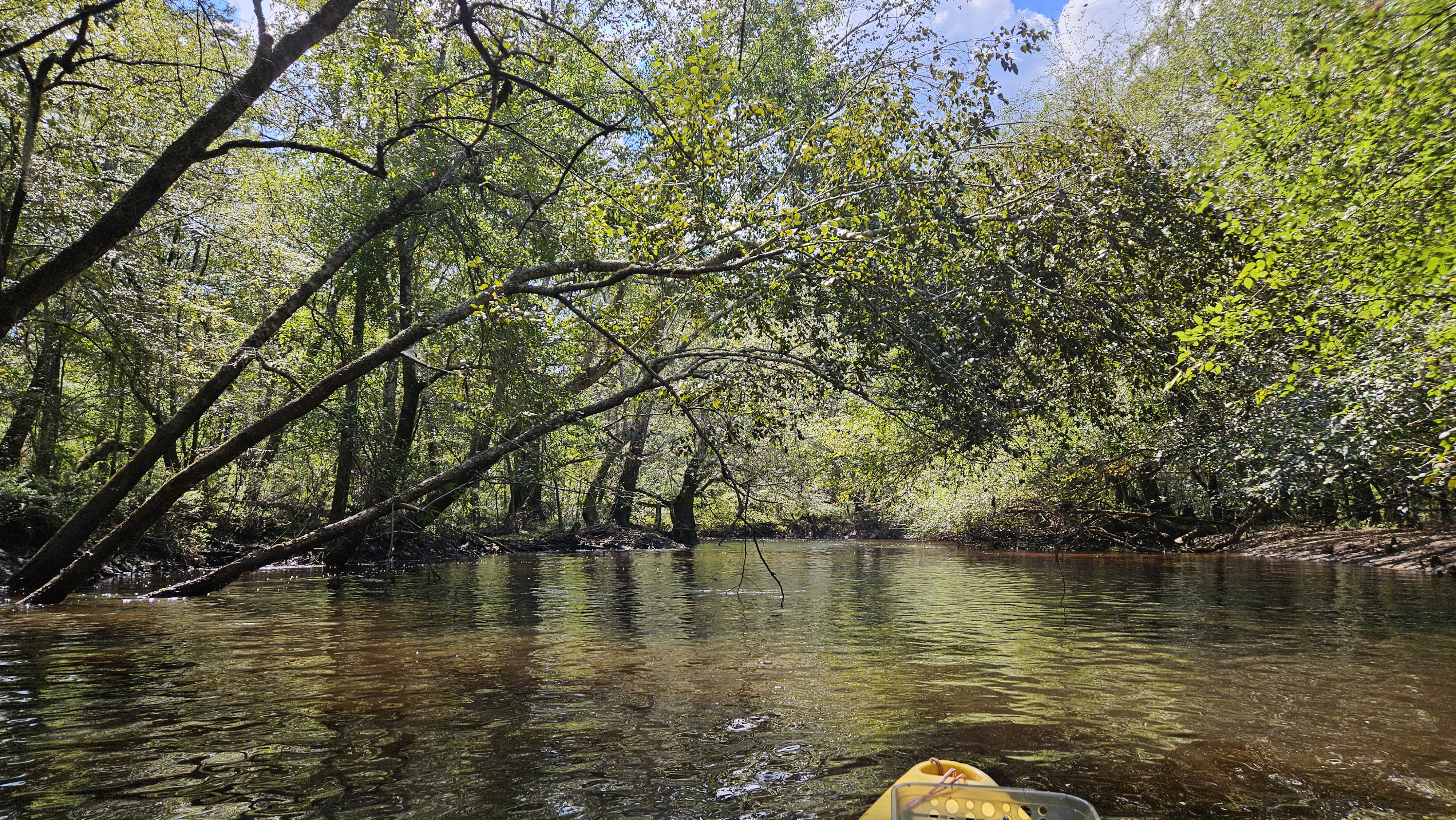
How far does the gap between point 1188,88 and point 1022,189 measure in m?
8.48

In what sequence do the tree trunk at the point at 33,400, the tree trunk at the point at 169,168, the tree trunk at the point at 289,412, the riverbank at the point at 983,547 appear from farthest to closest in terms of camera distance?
the riverbank at the point at 983,547 → the tree trunk at the point at 33,400 → the tree trunk at the point at 289,412 → the tree trunk at the point at 169,168

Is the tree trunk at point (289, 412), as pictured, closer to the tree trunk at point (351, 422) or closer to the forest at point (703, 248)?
the forest at point (703, 248)

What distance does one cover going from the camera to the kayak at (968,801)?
2.87 meters

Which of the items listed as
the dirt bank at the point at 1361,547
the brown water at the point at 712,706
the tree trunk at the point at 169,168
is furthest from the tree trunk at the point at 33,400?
the dirt bank at the point at 1361,547

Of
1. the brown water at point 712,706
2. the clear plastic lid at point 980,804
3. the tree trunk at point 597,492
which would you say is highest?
the tree trunk at point 597,492

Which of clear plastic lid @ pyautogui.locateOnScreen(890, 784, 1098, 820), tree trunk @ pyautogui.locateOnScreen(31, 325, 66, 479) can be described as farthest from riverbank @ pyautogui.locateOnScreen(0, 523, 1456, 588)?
clear plastic lid @ pyautogui.locateOnScreen(890, 784, 1098, 820)

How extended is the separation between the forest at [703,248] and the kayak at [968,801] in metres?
4.11

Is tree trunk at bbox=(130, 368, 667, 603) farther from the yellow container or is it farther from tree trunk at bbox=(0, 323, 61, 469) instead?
the yellow container

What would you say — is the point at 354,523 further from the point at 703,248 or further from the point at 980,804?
the point at 980,804

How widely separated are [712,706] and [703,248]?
5274 millimetres

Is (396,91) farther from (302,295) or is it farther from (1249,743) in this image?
(1249,743)

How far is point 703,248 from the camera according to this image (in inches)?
370

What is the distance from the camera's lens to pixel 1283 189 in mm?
8039

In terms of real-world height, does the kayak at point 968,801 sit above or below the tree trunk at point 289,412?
below
